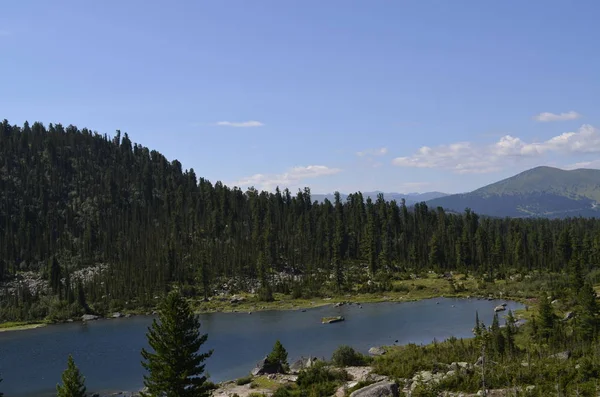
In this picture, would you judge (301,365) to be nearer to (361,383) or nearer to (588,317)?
(361,383)

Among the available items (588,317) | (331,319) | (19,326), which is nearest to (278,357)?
(588,317)

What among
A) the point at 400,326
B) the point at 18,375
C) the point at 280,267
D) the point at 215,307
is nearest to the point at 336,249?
the point at 280,267

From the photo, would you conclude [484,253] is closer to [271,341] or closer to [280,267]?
[280,267]

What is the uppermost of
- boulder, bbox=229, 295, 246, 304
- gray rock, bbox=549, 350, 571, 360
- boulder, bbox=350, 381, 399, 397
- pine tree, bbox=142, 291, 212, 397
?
pine tree, bbox=142, 291, 212, 397

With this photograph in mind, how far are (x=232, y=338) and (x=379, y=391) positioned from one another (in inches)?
2494

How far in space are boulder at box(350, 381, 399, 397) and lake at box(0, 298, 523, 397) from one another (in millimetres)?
30459

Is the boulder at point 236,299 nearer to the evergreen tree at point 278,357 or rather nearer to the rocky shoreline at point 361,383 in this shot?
the rocky shoreline at point 361,383

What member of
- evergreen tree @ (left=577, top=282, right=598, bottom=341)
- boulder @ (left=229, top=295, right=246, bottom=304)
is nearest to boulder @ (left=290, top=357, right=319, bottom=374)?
evergreen tree @ (left=577, top=282, right=598, bottom=341)

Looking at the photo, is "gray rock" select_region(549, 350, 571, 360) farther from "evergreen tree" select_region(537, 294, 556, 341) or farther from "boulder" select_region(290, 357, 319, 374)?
"boulder" select_region(290, 357, 319, 374)

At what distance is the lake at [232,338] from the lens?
8331 cm

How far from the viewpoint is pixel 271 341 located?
101m

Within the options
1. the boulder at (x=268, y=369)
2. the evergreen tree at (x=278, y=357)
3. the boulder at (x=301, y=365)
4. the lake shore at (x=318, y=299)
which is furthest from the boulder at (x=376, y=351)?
the lake shore at (x=318, y=299)

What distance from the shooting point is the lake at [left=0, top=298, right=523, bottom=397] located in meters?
83.3

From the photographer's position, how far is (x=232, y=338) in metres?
107
